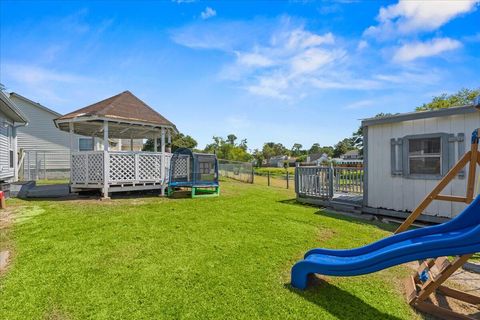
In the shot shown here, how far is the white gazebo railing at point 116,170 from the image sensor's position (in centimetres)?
946

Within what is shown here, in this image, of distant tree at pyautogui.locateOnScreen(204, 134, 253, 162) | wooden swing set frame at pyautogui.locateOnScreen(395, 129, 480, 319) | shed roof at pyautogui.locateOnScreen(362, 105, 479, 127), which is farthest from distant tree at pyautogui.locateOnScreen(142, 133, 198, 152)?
wooden swing set frame at pyautogui.locateOnScreen(395, 129, 480, 319)

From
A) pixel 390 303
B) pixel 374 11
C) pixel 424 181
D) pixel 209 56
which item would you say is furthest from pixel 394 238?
pixel 209 56

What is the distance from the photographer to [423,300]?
2.83 meters

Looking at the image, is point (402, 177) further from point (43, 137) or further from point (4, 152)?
point (43, 137)

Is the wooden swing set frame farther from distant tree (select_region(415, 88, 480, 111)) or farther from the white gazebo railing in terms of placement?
distant tree (select_region(415, 88, 480, 111))

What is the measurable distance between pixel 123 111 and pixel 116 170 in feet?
7.97

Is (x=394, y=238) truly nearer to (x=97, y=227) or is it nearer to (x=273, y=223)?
(x=273, y=223)

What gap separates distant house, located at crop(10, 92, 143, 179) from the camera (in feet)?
58.0

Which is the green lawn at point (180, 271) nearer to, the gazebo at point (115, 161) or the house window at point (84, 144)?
the gazebo at point (115, 161)

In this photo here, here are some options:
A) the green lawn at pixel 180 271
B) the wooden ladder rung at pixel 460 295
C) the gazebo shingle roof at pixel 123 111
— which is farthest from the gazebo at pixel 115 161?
the wooden ladder rung at pixel 460 295

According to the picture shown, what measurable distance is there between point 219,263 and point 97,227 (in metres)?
3.44

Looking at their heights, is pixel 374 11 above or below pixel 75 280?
above

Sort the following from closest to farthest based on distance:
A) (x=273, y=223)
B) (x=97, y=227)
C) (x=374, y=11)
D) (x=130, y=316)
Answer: (x=130, y=316) < (x=97, y=227) < (x=273, y=223) < (x=374, y=11)

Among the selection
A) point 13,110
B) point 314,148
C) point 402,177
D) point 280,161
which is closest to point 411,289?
point 402,177
